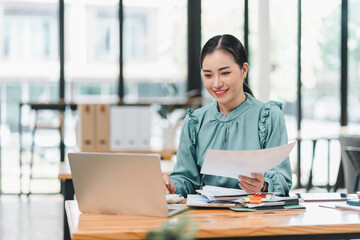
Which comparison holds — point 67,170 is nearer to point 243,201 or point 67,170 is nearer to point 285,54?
point 243,201

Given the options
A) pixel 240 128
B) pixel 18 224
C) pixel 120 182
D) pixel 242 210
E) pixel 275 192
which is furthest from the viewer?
pixel 18 224

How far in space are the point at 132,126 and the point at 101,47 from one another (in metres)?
2.40

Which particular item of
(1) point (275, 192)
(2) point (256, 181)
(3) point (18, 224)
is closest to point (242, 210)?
(2) point (256, 181)

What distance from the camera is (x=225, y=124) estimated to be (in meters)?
2.15

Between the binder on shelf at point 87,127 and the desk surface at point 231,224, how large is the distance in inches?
111

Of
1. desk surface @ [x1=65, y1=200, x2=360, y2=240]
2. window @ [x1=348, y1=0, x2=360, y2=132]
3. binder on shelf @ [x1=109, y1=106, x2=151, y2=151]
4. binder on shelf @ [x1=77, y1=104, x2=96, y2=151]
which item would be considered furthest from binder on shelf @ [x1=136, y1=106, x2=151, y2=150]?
window @ [x1=348, y1=0, x2=360, y2=132]

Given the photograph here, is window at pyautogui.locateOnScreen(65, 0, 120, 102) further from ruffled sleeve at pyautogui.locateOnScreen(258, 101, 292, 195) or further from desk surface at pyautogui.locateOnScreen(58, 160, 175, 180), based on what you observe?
ruffled sleeve at pyautogui.locateOnScreen(258, 101, 292, 195)

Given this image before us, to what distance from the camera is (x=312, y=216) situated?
1.64 meters

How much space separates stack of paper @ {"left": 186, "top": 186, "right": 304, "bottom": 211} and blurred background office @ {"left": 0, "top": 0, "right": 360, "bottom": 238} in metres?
4.62

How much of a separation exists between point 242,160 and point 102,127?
2.97 metres

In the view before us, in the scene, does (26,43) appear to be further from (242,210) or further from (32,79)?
(242,210)

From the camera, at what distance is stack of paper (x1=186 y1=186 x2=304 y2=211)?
1.72m

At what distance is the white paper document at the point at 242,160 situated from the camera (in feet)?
5.14

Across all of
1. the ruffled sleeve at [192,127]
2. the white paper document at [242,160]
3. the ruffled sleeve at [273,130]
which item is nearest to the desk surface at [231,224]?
the white paper document at [242,160]
